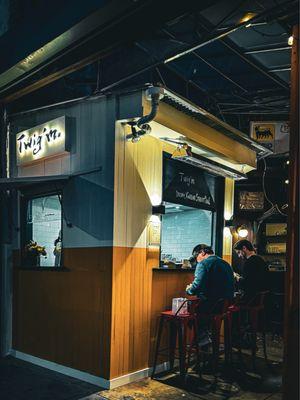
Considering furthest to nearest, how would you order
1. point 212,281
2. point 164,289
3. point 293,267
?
point 164,289 < point 212,281 < point 293,267

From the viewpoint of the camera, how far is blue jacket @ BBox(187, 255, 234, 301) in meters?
7.01

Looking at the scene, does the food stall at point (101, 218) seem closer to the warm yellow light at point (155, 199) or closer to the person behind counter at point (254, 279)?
the warm yellow light at point (155, 199)

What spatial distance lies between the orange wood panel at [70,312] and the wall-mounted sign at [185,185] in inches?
82.7

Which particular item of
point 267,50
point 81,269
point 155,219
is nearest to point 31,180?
point 81,269

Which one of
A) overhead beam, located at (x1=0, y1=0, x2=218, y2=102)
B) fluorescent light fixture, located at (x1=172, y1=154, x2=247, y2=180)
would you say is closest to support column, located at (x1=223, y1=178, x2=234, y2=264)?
fluorescent light fixture, located at (x1=172, y1=154, x2=247, y2=180)

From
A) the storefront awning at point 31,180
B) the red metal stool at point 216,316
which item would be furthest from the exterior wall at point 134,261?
the storefront awning at point 31,180

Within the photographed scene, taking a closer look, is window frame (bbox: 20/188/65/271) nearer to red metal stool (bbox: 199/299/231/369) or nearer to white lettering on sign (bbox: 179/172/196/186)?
white lettering on sign (bbox: 179/172/196/186)

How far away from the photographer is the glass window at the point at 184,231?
9.80 metres

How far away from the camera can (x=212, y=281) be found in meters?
7.07

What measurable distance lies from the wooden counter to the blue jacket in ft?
2.37

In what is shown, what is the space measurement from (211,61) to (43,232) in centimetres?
499

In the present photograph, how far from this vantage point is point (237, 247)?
8.65 m

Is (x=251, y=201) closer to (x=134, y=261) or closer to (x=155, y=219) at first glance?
(x=155, y=219)

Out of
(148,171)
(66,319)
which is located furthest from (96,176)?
(66,319)
